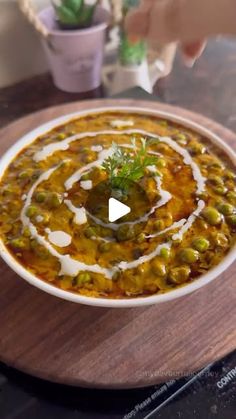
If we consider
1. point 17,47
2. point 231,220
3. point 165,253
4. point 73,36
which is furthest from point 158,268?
point 17,47

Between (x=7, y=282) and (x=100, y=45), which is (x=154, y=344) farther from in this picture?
(x=100, y=45)

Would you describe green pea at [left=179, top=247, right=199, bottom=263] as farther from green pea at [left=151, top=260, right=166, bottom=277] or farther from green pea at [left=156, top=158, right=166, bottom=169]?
green pea at [left=156, top=158, right=166, bottom=169]

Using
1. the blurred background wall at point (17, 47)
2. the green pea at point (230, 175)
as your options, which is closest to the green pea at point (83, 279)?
the green pea at point (230, 175)

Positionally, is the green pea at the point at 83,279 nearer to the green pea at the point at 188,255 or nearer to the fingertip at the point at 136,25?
the green pea at the point at 188,255

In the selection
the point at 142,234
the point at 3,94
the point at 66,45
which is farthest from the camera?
the point at 3,94

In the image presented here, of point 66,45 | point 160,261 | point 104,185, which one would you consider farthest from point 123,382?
point 66,45

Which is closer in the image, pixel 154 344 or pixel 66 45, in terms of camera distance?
pixel 154 344

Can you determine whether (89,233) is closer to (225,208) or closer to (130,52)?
(225,208)
